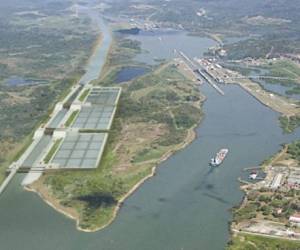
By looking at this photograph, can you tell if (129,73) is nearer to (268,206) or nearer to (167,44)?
(167,44)

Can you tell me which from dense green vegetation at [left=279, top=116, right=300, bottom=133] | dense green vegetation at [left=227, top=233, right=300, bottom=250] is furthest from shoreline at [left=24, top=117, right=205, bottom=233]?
dense green vegetation at [left=279, top=116, right=300, bottom=133]

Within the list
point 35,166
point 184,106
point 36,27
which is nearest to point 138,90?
point 184,106

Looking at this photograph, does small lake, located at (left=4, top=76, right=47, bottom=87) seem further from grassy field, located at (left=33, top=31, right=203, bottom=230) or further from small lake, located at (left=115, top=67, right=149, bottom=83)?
small lake, located at (left=115, top=67, right=149, bottom=83)

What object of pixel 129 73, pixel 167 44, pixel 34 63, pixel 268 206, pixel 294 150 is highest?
pixel 268 206

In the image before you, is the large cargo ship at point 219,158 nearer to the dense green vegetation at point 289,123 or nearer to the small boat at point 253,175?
the small boat at point 253,175

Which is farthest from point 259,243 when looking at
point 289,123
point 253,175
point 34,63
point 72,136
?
point 34,63

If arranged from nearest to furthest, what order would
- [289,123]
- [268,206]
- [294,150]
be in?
1. [268,206]
2. [294,150]
3. [289,123]
